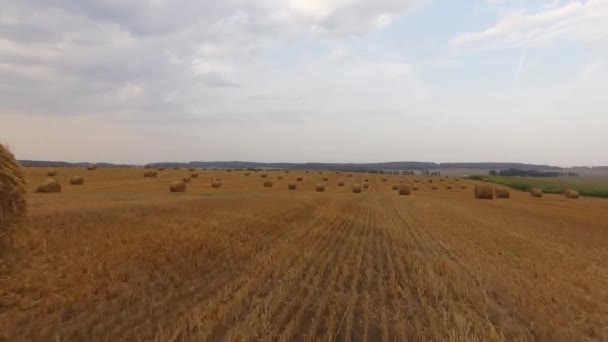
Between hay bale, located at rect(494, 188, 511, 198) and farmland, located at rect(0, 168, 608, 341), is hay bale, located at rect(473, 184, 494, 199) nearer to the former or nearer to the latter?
hay bale, located at rect(494, 188, 511, 198)

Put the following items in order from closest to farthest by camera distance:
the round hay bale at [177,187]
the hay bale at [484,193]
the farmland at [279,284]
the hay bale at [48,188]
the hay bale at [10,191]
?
1. the farmland at [279,284]
2. the hay bale at [10,191]
3. the hay bale at [48,188]
4. the round hay bale at [177,187]
5. the hay bale at [484,193]

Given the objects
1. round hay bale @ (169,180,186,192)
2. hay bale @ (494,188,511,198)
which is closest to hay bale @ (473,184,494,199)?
hay bale @ (494,188,511,198)

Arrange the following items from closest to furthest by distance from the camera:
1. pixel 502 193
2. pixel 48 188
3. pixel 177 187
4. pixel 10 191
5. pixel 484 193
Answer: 1. pixel 10 191
2. pixel 48 188
3. pixel 177 187
4. pixel 484 193
5. pixel 502 193

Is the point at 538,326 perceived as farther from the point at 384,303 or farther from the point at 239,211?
the point at 239,211

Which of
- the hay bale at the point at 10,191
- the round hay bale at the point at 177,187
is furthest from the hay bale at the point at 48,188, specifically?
the hay bale at the point at 10,191

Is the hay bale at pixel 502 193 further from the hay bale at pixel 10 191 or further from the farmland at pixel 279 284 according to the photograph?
the hay bale at pixel 10 191

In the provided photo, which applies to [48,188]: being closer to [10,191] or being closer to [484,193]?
[10,191]

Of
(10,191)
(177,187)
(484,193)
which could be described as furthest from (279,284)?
(484,193)
